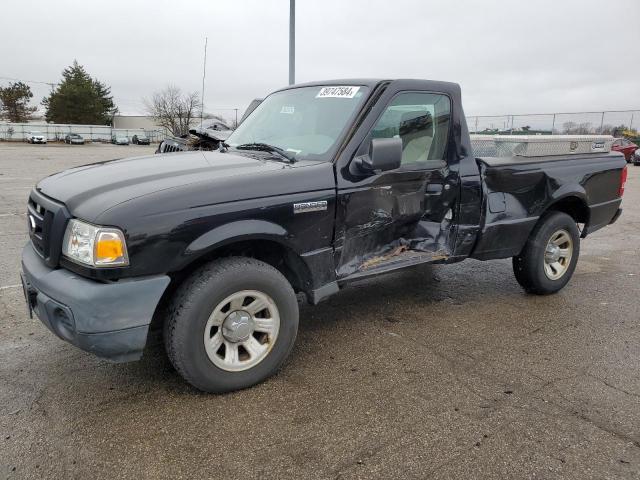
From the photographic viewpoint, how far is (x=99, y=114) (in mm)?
72875

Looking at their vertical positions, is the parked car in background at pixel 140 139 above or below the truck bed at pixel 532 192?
above

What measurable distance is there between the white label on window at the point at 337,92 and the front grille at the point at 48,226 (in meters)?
2.12

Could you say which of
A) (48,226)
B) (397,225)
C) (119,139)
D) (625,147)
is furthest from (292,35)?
(119,139)

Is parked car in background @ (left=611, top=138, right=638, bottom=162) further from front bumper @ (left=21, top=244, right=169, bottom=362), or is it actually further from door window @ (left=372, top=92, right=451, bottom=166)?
front bumper @ (left=21, top=244, right=169, bottom=362)

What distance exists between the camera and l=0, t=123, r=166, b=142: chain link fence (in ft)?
182

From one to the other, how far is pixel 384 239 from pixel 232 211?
4.77ft

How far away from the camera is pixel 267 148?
148 inches

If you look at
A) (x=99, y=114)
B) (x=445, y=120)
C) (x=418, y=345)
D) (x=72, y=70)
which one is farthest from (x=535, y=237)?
(x=72, y=70)

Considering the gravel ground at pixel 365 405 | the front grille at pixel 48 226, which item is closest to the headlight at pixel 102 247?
the front grille at pixel 48 226

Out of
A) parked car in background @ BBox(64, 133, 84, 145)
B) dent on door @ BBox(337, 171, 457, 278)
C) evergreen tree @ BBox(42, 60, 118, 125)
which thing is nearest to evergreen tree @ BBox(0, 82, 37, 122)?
evergreen tree @ BBox(42, 60, 118, 125)

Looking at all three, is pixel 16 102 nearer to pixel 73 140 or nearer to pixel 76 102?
pixel 76 102

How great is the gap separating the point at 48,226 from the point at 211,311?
3.48ft

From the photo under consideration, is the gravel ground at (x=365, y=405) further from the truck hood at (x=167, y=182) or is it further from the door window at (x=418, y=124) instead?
the door window at (x=418, y=124)

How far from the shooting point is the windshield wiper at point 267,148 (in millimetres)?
3544
